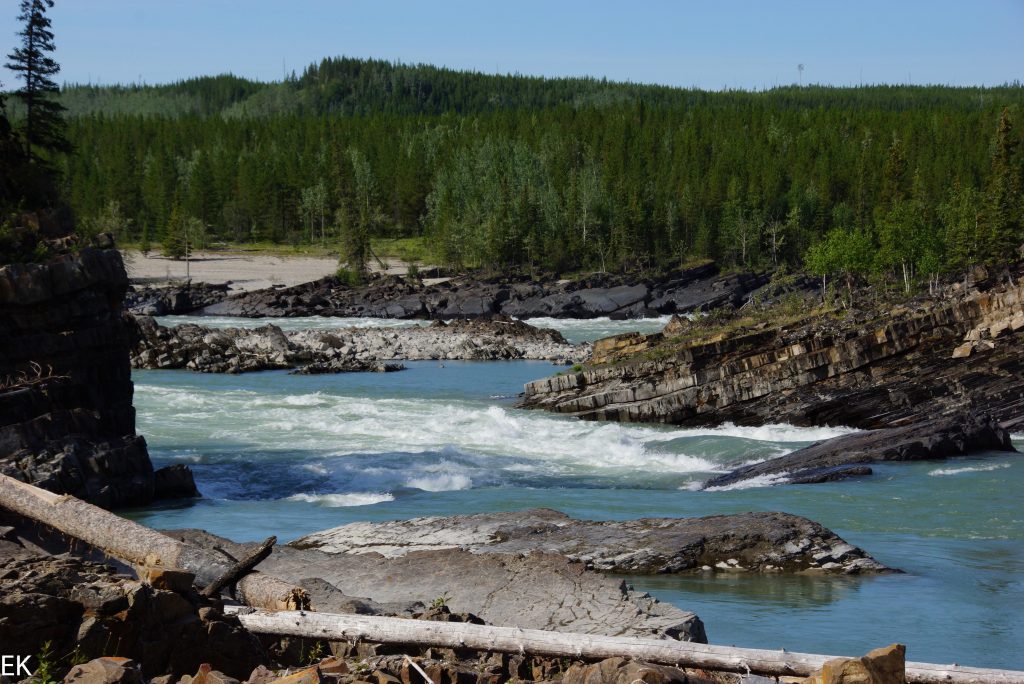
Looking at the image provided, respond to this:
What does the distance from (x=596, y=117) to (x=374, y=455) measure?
12370 centimetres

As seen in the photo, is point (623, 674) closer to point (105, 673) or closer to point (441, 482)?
point (105, 673)

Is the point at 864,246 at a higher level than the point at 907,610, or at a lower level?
higher

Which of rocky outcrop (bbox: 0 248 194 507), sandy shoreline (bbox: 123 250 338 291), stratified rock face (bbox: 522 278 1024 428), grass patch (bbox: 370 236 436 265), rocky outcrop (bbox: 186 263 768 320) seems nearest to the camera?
rocky outcrop (bbox: 0 248 194 507)

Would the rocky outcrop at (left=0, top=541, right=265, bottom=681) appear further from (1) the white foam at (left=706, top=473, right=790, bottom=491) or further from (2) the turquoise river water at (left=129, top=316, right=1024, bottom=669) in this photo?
(1) the white foam at (left=706, top=473, right=790, bottom=491)

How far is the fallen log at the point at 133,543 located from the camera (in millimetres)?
10086

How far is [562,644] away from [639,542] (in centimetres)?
613

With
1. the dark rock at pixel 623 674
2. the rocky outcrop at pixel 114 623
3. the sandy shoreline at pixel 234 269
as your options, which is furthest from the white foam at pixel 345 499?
the sandy shoreline at pixel 234 269

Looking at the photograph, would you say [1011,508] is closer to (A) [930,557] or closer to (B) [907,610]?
(A) [930,557]

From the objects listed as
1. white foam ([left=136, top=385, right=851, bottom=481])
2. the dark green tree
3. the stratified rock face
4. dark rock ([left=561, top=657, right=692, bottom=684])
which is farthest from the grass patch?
dark rock ([left=561, top=657, right=692, bottom=684])

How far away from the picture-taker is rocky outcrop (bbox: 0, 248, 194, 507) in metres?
19.0

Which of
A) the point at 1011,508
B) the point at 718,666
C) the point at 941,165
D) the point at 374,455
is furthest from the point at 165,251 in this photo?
the point at 718,666

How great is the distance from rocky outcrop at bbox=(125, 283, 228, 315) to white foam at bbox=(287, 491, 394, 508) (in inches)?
2172

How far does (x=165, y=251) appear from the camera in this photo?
10550 cm

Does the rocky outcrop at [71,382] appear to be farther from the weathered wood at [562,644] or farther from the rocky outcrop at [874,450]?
the rocky outcrop at [874,450]
